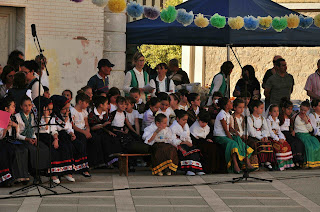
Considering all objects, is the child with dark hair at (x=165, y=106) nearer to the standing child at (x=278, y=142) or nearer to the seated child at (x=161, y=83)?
the seated child at (x=161, y=83)

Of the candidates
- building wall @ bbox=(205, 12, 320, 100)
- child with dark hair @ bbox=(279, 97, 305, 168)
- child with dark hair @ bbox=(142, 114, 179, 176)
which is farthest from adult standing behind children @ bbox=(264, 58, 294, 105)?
building wall @ bbox=(205, 12, 320, 100)

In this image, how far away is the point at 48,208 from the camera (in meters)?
10.0

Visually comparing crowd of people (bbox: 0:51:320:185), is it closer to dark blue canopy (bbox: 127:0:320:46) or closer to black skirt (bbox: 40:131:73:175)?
black skirt (bbox: 40:131:73:175)

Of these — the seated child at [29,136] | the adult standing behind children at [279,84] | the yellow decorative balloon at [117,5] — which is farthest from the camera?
the adult standing behind children at [279,84]

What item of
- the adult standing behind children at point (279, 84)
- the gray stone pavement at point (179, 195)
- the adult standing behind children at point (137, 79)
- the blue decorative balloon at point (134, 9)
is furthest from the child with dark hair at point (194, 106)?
the blue decorative balloon at point (134, 9)

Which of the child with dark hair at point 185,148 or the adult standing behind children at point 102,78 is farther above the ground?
the adult standing behind children at point 102,78

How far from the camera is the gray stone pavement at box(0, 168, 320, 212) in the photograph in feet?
33.5

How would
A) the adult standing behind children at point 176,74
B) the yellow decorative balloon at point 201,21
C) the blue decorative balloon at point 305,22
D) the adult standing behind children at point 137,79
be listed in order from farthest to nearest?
the adult standing behind children at point 176,74 → the blue decorative balloon at point 305,22 → the adult standing behind children at point 137,79 → the yellow decorative balloon at point 201,21

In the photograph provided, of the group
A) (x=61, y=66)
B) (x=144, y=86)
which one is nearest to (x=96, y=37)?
(x=61, y=66)

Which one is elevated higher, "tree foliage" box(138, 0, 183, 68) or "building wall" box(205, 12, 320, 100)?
"tree foliage" box(138, 0, 183, 68)

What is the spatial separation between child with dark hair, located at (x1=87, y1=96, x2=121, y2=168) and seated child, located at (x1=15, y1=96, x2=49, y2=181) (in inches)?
55.4

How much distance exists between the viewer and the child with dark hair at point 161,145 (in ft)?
44.4

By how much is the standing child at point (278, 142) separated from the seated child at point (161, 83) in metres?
2.04

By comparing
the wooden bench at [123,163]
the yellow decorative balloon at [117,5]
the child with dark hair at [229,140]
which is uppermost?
the yellow decorative balloon at [117,5]
